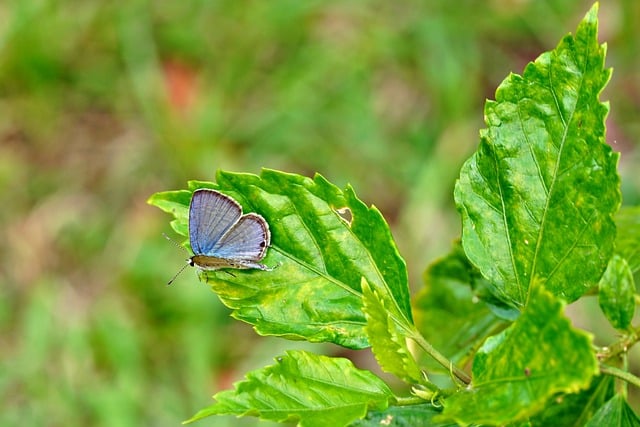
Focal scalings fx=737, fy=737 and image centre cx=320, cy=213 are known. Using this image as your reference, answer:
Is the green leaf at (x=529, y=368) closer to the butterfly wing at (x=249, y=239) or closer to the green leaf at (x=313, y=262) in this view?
the green leaf at (x=313, y=262)

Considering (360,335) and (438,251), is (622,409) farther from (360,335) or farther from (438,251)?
(438,251)

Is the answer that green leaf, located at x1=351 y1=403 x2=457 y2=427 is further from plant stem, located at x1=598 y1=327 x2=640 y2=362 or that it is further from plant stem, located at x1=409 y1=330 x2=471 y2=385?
plant stem, located at x1=598 y1=327 x2=640 y2=362

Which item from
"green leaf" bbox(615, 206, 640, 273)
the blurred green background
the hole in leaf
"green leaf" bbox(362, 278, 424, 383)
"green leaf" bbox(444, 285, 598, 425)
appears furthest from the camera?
the blurred green background

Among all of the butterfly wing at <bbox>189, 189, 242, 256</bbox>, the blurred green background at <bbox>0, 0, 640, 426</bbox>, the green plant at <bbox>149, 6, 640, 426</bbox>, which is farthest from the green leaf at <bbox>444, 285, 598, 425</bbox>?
the blurred green background at <bbox>0, 0, 640, 426</bbox>

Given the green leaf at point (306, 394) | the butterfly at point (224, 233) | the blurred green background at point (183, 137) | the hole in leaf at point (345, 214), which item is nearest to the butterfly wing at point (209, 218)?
the butterfly at point (224, 233)

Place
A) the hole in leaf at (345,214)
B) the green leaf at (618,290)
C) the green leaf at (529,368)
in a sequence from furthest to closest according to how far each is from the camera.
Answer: the hole in leaf at (345,214) → the green leaf at (618,290) → the green leaf at (529,368)

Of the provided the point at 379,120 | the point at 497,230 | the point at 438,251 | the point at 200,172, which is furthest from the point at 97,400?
the point at 497,230

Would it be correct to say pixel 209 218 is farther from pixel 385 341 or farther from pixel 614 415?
pixel 614 415
